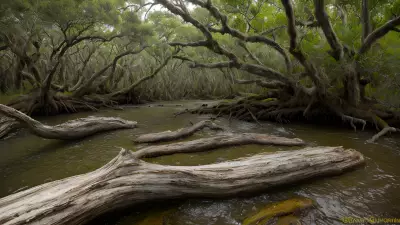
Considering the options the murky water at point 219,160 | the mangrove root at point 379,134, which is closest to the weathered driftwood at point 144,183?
the murky water at point 219,160

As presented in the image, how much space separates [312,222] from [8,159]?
5.14 m

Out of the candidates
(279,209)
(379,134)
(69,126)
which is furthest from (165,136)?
(379,134)

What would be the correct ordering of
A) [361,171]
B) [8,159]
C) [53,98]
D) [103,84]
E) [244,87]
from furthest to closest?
[244,87] < [103,84] < [53,98] < [8,159] < [361,171]

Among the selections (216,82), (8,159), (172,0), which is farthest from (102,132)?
(216,82)

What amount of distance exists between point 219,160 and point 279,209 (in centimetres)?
175

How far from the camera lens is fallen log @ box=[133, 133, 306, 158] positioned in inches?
167

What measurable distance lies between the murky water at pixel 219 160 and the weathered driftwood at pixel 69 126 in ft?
0.70

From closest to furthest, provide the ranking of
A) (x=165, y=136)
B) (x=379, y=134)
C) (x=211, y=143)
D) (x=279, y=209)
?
1. (x=279, y=209)
2. (x=211, y=143)
3. (x=379, y=134)
4. (x=165, y=136)

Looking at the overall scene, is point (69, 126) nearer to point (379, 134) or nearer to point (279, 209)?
point (279, 209)

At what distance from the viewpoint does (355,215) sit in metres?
2.31

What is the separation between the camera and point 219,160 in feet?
13.1

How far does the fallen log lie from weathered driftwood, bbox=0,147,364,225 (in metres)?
1.44

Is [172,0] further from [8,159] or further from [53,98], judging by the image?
[53,98]

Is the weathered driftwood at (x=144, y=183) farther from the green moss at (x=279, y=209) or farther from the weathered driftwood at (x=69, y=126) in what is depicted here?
the weathered driftwood at (x=69, y=126)
